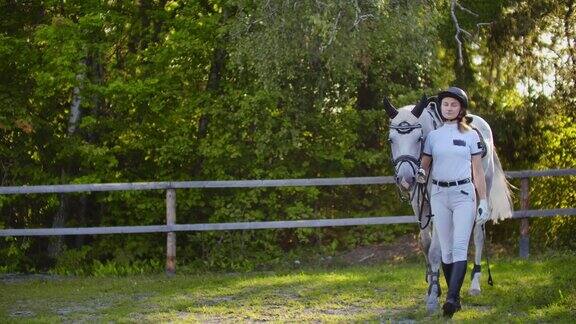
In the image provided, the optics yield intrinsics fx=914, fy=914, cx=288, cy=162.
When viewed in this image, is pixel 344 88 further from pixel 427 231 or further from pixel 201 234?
pixel 427 231

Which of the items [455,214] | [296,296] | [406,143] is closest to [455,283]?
[455,214]

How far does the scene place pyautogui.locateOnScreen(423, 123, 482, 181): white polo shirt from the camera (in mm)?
7508

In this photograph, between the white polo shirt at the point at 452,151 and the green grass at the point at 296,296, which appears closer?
the white polo shirt at the point at 452,151

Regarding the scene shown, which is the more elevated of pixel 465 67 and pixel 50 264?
pixel 465 67

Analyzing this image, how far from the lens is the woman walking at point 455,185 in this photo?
295 inches

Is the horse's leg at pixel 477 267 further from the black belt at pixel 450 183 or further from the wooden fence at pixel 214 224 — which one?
the wooden fence at pixel 214 224

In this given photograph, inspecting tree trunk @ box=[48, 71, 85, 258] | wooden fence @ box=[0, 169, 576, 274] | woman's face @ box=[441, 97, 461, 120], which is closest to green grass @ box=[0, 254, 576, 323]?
wooden fence @ box=[0, 169, 576, 274]

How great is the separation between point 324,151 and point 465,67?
2575mm

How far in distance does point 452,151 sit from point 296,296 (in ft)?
9.68

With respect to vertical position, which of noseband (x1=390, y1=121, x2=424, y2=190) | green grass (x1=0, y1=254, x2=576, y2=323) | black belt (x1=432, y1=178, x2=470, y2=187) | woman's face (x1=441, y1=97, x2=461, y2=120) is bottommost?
green grass (x1=0, y1=254, x2=576, y2=323)

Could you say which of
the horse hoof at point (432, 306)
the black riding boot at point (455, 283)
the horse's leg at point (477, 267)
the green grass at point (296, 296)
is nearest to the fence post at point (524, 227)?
the green grass at point (296, 296)

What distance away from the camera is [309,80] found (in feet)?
44.0

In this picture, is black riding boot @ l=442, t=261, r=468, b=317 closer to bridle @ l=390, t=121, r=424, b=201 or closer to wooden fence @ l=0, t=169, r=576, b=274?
bridle @ l=390, t=121, r=424, b=201

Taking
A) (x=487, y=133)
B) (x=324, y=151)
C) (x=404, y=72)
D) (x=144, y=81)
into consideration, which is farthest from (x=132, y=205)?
(x=487, y=133)
